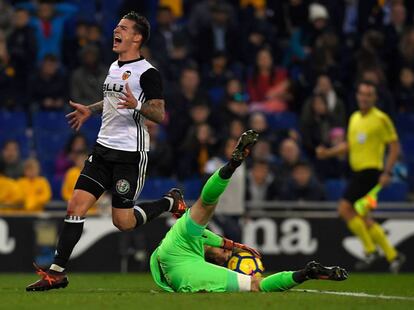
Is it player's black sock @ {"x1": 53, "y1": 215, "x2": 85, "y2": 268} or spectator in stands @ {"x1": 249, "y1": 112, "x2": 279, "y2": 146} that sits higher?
spectator in stands @ {"x1": 249, "y1": 112, "x2": 279, "y2": 146}

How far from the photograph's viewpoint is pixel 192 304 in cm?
859

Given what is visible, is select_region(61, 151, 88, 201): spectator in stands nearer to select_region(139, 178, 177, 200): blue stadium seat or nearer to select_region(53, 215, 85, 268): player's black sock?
select_region(139, 178, 177, 200): blue stadium seat

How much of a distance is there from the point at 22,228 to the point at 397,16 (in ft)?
26.0

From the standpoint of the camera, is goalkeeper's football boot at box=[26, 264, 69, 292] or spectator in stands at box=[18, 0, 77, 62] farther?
spectator in stands at box=[18, 0, 77, 62]

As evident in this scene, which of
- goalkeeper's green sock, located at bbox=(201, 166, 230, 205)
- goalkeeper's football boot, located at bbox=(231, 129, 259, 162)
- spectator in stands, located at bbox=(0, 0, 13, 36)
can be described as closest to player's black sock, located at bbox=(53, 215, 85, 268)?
goalkeeper's green sock, located at bbox=(201, 166, 230, 205)

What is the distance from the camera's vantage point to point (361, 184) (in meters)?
15.2

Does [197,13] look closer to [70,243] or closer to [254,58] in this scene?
[254,58]

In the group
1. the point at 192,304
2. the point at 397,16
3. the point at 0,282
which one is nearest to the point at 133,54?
the point at 192,304

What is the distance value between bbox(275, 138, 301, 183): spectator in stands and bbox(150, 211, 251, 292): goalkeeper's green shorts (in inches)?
280

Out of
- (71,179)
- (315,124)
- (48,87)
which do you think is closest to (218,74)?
(315,124)

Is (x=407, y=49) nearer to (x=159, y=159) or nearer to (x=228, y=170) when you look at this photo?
(x=159, y=159)

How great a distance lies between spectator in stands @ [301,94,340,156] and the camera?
59.0 feet

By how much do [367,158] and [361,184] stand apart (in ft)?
1.16

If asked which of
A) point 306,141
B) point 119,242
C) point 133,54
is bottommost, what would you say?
point 119,242
